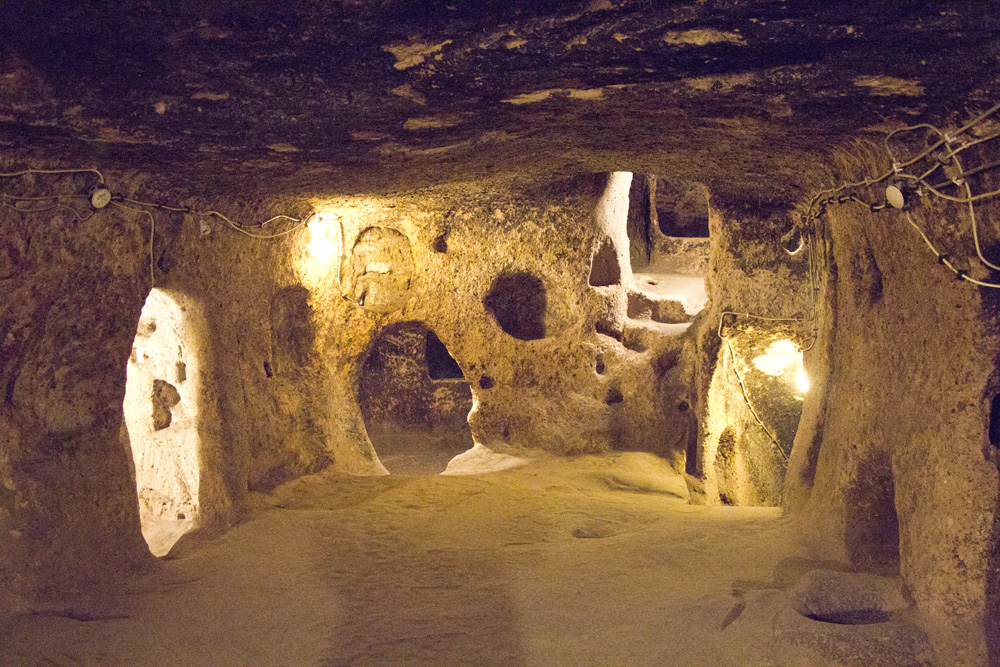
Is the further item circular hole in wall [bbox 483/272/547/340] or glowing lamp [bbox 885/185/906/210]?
circular hole in wall [bbox 483/272/547/340]

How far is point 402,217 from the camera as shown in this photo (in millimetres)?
7336

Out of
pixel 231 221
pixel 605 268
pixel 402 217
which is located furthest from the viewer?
pixel 605 268

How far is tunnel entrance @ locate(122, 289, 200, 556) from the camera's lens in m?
5.18

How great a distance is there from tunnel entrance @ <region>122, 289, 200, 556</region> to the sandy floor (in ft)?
1.94

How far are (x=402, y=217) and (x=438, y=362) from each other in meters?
4.45

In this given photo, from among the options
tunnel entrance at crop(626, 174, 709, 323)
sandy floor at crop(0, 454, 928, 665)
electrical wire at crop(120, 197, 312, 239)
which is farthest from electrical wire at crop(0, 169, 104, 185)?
tunnel entrance at crop(626, 174, 709, 323)

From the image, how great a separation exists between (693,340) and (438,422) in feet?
15.7

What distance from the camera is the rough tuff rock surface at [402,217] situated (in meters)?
2.66

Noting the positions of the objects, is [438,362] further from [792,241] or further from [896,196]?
[896,196]

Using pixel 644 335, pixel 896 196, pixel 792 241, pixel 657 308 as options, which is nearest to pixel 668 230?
pixel 657 308

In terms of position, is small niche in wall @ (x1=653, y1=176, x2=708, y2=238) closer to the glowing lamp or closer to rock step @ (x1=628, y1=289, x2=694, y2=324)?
rock step @ (x1=628, y1=289, x2=694, y2=324)

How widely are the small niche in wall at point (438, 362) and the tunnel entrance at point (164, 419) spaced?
588 centimetres

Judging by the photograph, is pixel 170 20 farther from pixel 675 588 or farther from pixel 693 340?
pixel 693 340

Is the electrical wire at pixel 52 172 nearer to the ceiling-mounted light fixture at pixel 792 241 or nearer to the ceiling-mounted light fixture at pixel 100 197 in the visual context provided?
the ceiling-mounted light fixture at pixel 100 197
